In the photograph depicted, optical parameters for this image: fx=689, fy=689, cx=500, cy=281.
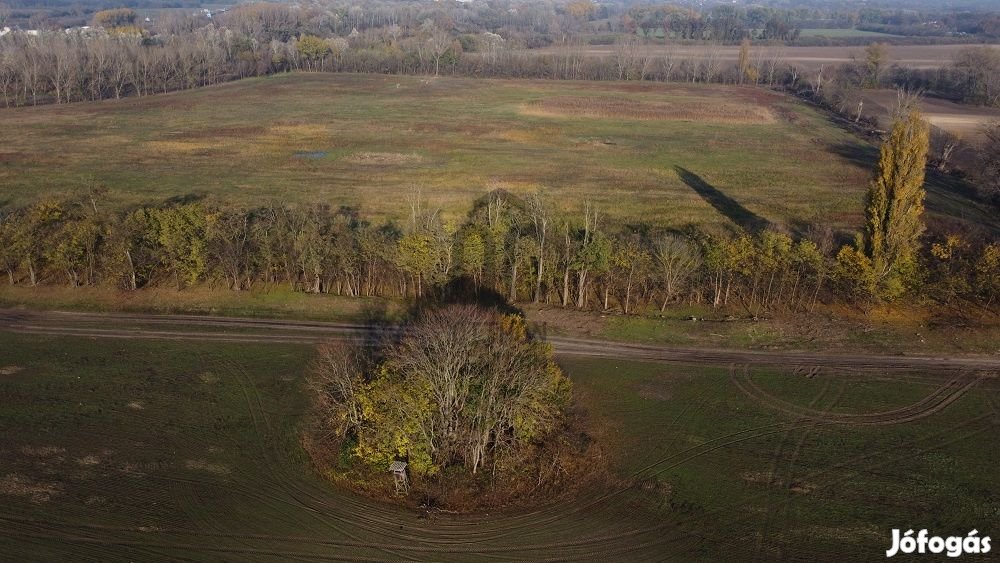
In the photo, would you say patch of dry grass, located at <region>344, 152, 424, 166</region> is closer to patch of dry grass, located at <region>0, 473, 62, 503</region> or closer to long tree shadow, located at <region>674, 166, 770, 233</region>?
long tree shadow, located at <region>674, 166, 770, 233</region>

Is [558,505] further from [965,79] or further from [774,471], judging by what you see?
[965,79]

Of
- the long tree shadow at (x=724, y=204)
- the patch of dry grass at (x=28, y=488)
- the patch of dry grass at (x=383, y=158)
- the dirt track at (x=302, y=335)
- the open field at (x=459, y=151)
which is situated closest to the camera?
the patch of dry grass at (x=28, y=488)

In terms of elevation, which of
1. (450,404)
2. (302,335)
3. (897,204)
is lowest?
(302,335)

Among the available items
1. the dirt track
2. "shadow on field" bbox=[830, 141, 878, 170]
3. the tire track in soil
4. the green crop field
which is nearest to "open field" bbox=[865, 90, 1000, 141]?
"shadow on field" bbox=[830, 141, 878, 170]

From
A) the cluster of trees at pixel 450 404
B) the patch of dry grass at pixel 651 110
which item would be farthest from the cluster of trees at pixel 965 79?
the cluster of trees at pixel 450 404

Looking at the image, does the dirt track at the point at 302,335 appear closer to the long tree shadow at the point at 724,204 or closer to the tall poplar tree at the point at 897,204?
the tall poplar tree at the point at 897,204

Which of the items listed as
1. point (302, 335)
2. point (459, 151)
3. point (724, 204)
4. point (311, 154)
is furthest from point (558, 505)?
point (311, 154)
